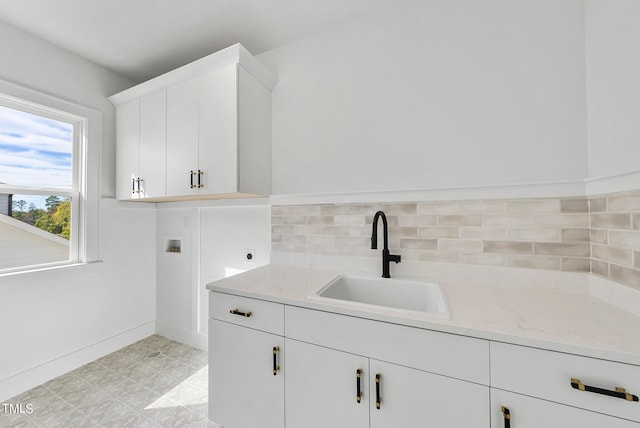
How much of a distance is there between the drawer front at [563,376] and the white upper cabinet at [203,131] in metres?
1.55

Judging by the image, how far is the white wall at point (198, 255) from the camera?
6.74 ft

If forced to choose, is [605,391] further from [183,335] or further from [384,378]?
[183,335]

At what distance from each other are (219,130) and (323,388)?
5.31 ft

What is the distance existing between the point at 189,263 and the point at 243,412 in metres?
1.51

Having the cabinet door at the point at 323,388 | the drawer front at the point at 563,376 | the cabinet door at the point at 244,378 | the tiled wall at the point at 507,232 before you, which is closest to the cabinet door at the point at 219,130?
the tiled wall at the point at 507,232

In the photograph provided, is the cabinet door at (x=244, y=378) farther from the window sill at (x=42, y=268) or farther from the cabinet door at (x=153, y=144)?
the window sill at (x=42, y=268)

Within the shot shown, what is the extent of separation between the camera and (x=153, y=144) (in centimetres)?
199

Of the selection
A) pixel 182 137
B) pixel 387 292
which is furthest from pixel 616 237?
pixel 182 137

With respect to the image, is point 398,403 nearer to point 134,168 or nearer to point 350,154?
point 350,154

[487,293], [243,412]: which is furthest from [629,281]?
[243,412]

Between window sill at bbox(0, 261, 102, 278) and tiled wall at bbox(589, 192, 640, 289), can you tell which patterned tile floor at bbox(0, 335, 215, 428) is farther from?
tiled wall at bbox(589, 192, 640, 289)

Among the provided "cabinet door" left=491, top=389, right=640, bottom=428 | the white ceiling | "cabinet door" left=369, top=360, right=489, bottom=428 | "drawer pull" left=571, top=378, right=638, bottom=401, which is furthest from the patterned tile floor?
the white ceiling

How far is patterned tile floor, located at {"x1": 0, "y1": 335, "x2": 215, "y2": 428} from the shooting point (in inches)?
58.3

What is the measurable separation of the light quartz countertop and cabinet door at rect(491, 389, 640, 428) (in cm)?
17
